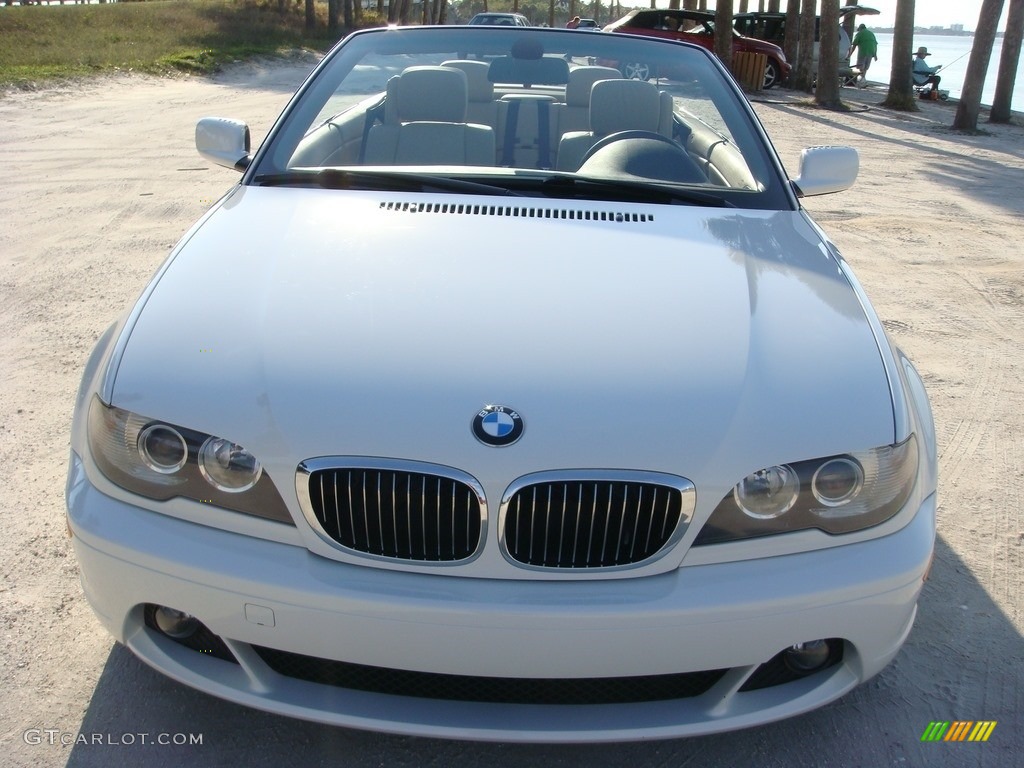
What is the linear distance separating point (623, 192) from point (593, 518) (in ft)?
4.72

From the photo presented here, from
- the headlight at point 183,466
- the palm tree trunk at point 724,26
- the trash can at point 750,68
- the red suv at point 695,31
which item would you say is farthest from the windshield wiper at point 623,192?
the trash can at point 750,68

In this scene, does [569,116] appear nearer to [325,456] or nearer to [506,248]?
[506,248]

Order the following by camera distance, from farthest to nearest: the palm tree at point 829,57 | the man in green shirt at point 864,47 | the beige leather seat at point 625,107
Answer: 1. the man in green shirt at point 864,47
2. the palm tree at point 829,57
3. the beige leather seat at point 625,107

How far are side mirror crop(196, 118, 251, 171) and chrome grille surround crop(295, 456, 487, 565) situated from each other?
74.6 inches

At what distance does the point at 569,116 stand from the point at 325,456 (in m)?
2.29

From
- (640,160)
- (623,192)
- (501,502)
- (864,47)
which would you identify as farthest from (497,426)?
(864,47)

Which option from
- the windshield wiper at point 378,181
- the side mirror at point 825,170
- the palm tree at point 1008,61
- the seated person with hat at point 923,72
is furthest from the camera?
the seated person with hat at point 923,72

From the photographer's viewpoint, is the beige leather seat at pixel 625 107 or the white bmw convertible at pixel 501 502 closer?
the white bmw convertible at pixel 501 502

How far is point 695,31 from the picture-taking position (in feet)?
76.6

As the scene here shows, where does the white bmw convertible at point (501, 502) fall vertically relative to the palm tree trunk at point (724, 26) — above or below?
below

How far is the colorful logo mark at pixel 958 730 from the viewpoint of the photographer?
222cm

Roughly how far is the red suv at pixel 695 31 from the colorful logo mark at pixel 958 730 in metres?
20.7

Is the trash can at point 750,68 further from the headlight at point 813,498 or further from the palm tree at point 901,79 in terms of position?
the headlight at point 813,498

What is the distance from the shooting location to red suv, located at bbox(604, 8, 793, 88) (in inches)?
864
